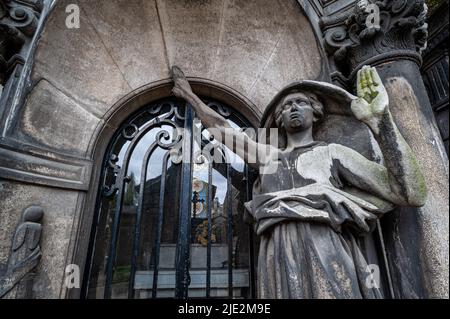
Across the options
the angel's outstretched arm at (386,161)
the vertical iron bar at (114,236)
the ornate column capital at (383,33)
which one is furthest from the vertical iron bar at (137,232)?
the ornate column capital at (383,33)

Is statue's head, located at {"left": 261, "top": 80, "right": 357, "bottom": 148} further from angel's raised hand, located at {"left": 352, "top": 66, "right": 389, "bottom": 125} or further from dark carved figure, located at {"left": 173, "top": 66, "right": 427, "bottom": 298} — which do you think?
angel's raised hand, located at {"left": 352, "top": 66, "right": 389, "bottom": 125}

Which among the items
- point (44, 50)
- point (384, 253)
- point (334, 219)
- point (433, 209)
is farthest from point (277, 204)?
point (44, 50)

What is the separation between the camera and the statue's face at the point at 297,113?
2.15 meters

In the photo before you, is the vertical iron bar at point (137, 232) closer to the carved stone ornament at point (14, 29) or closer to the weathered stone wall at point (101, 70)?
the weathered stone wall at point (101, 70)

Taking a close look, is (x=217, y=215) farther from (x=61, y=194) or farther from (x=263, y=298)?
(x=61, y=194)

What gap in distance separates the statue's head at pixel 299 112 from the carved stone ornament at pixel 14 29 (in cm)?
239

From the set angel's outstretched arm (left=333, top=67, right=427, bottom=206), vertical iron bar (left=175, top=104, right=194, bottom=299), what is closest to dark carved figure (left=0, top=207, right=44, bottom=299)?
vertical iron bar (left=175, top=104, right=194, bottom=299)

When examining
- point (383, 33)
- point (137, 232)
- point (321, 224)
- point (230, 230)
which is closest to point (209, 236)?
point (230, 230)

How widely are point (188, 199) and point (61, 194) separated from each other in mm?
1133

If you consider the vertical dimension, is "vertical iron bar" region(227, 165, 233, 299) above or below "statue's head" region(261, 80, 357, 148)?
below

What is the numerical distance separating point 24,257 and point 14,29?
1.98 m

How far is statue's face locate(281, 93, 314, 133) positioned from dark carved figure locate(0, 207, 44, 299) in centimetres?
213

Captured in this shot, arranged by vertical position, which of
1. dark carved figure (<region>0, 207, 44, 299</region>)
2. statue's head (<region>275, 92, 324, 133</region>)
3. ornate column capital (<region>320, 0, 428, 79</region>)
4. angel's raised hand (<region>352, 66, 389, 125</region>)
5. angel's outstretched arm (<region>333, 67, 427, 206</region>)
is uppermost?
ornate column capital (<region>320, 0, 428, 79</region>)

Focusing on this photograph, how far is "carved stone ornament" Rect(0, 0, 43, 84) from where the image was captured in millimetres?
2514
